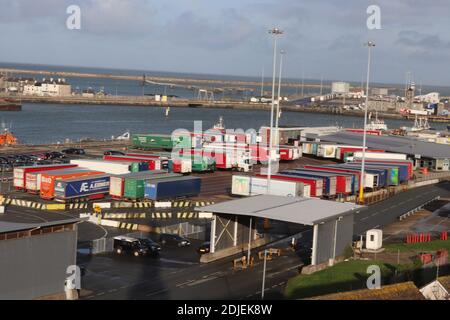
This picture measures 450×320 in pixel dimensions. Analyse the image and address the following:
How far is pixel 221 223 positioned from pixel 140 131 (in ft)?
240

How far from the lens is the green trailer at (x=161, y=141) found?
5616 cm

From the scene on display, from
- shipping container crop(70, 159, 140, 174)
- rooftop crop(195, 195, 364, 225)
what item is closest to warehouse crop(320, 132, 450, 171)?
→ shipping container crop(70, 159, 140, 174)

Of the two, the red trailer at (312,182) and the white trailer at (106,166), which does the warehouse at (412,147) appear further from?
the white trailer at (106,166)

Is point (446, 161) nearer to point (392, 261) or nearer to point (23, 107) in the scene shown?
point (392, 261)

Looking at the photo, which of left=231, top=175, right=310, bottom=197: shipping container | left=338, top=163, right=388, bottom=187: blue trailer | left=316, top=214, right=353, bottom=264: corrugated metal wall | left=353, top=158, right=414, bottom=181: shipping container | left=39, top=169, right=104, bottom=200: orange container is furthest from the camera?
left=353, top=158, right=414, bottom=181: shipping container

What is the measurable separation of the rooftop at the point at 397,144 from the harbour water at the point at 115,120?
100 ft

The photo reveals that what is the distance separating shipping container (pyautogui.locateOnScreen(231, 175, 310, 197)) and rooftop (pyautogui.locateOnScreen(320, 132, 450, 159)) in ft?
83.7

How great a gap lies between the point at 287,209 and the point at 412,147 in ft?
136

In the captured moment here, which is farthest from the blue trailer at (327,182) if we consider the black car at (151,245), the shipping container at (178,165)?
the black car at (151,245)

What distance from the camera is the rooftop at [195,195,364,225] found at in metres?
23.6

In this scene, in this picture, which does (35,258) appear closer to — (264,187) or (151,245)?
(151,245)

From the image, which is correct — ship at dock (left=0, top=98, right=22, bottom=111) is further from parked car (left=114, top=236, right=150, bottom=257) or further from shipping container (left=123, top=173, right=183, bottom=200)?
parked car (left=114, top=236, right=150, bottom=257)
